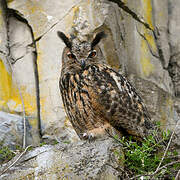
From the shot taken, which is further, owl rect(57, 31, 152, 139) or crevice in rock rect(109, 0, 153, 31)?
crevice in rock rect(109, 0, 153, 31)

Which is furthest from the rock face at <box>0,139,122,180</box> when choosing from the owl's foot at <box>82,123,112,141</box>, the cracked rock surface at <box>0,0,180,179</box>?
the cracked rock surface at <box>0,0,180,179</box>

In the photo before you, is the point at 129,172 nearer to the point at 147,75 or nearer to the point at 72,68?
the point at 72,68

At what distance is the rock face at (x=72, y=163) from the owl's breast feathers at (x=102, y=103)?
0.31 metres

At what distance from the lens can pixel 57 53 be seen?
398 cm

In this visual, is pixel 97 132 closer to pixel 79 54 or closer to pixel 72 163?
pixel 72 163

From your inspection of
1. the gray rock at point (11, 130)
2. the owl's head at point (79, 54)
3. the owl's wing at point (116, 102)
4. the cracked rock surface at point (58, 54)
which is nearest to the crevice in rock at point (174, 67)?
the cracked rock surface at point (58, 54)

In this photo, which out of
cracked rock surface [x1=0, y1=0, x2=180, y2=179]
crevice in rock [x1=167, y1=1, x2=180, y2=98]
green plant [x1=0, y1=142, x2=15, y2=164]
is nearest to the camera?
green plant [x1=0, y1=142, x2=15, y2=164]

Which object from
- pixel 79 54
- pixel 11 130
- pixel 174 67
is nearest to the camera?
pixel 79 54

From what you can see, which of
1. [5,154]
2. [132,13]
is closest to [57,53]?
[132,13]

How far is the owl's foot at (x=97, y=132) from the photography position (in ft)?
8.55

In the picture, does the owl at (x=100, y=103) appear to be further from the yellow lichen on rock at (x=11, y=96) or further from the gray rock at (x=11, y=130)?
the yellow lichen on rock at (x=11, y=96)

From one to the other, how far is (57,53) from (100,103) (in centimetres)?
155

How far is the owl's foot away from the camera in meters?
2.61

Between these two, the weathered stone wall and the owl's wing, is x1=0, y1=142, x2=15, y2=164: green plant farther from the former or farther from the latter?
the owl's wing
